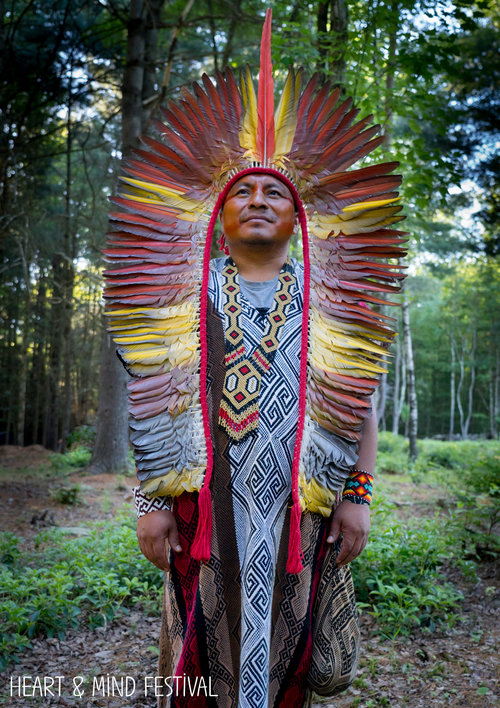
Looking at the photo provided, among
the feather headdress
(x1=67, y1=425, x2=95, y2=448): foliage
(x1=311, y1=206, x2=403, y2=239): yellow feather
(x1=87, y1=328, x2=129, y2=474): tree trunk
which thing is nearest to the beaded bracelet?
the feather headdress

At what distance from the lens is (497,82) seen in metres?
9.25

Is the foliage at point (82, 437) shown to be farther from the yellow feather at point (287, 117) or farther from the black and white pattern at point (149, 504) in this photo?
the yellow feather at point (287, 117)

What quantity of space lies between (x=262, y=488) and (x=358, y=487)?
39 centimetres

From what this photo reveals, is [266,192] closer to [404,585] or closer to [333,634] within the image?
[333,634]

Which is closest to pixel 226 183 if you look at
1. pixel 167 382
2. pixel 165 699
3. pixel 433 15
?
pixel 167 382

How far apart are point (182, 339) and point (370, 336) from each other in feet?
2.37

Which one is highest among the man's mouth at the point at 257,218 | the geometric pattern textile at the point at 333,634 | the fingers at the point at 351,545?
the man's mouth at the point at 257,218

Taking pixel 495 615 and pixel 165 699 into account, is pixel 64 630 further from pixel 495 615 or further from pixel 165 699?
pixel 495 615

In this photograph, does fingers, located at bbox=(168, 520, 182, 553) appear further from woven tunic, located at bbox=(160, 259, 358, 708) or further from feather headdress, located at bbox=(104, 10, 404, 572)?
feather headdress, located at bbox=(104, 10, 404, 572)

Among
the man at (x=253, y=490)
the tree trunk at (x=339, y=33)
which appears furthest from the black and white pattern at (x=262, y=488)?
the tree trunk at (x=339, y=33)

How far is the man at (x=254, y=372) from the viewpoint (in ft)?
6.46

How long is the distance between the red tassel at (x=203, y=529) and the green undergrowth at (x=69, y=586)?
2.07 metres

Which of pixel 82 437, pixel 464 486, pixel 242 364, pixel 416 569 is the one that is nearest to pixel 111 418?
pixel 464 486

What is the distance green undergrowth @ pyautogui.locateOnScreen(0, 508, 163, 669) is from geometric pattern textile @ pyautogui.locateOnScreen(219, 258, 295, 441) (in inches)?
91.7
